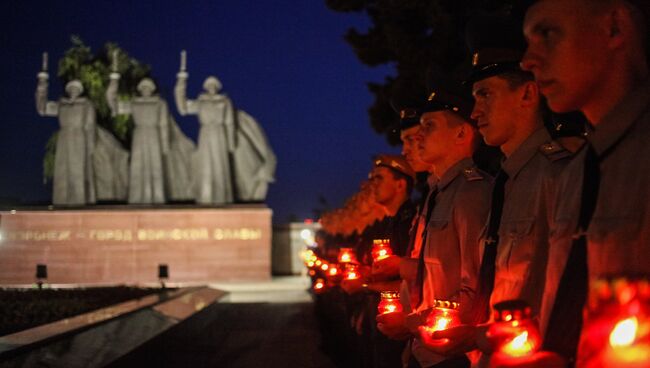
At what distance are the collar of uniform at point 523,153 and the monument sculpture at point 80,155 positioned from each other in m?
24.8

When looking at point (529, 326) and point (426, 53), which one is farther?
point (426, 53)

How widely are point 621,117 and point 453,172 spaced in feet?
6.08

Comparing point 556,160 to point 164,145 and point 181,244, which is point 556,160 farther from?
point 164,145

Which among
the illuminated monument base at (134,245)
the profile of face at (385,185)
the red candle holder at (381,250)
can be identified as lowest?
the illuminated monument base at (134,245)

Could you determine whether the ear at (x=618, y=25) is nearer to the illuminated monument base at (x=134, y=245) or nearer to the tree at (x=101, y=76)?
the illuminated monument base at (x=134, y=245)

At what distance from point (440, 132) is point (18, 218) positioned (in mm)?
23229

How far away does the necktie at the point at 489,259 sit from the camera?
254 cm

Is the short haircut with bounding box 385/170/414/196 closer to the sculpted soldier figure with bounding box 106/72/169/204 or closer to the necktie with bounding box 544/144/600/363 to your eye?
the necktie with bounding box 544/144/600/363

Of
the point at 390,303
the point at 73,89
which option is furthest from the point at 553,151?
the point at 73,89

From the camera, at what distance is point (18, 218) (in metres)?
24.3

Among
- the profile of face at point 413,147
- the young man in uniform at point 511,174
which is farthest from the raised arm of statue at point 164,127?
the young man in uniform at point 511,174

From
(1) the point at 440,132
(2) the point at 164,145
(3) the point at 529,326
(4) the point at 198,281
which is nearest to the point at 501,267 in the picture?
(3) the point at 529,326

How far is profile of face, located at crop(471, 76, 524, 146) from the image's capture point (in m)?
2.72

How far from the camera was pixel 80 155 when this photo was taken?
2584 cm
